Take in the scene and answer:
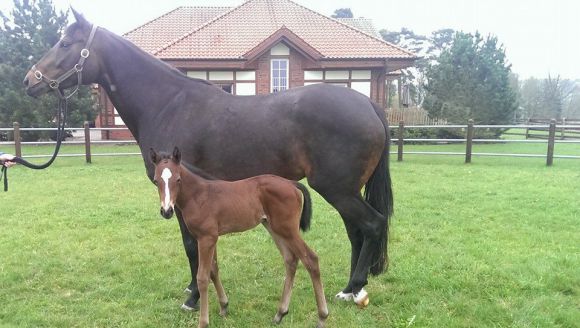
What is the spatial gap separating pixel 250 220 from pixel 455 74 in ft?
61.4

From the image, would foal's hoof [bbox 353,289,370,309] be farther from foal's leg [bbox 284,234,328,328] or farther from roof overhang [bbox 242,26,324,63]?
roof overhang [bbox 242,26,324,63]

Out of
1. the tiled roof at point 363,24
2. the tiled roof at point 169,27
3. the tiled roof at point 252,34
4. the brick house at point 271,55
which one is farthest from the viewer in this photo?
the tiled roof at point 363,24

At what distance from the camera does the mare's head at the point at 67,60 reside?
356 cm

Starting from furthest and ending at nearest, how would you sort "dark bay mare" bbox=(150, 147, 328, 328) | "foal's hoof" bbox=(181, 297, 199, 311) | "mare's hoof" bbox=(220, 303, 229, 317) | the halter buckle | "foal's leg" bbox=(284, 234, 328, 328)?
the halter buckle
"foal's hoof" bbox=(181, 297, 199, 311)
"mare's hoof" bbox=(220, 303, 229, 317)
"foal's leg" bbox=(284, 234, 328, 328)
"dark bay mare" bbox=(150, 147, 328, 328)

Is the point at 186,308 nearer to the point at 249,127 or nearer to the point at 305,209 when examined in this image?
the point at 305,209

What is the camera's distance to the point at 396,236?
5.23 m

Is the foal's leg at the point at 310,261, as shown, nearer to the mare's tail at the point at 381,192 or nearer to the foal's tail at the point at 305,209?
the foal's tail at the point at 305,209

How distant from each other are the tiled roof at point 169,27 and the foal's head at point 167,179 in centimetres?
1606

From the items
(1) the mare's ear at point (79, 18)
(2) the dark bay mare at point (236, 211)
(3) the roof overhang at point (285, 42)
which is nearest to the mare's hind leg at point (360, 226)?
(2) the dark bay mare at point (236, 211)

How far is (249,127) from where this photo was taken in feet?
11.0

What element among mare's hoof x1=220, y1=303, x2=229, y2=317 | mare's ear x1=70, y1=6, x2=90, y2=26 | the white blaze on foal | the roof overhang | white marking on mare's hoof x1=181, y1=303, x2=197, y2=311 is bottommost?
white marking on mare's hoof x1=181, y1=303, x2=197, y2=311

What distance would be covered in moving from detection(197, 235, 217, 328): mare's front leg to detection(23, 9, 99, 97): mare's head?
192 centimetres

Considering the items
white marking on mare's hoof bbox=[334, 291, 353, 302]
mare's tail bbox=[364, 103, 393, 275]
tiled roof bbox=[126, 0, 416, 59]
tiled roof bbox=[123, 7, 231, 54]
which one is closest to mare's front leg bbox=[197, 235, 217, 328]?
white marking on mare's hoof bbox=[334, 291, 353, 302]

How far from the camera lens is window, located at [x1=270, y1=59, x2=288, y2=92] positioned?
17531 millimetres
